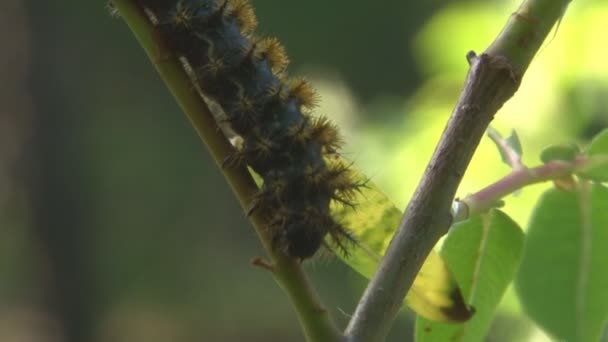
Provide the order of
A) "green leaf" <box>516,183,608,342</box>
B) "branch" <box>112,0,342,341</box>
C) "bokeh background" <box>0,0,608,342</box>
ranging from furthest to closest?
"bokeh background" <box>0,0,608,342</box>
"green leaf" <box>516,183,608,342</box>
"branch" <box>112,0,342,341</box>

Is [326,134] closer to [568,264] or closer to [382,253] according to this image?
[382,253]

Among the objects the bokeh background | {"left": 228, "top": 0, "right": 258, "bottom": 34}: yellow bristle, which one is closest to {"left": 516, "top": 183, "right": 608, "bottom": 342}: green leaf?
{"left": 228, "top": 0, "right": 258, "bottom": 34}: yellow bristle

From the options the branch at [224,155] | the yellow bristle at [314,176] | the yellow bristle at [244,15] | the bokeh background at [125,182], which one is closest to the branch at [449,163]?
the branch at [224,155]

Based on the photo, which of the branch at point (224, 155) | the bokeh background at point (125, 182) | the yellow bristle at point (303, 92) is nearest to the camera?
the branch at point (224, 155)

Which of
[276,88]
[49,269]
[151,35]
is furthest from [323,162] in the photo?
[49,269]

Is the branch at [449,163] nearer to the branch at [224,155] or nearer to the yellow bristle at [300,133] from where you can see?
the branch at [224,155]

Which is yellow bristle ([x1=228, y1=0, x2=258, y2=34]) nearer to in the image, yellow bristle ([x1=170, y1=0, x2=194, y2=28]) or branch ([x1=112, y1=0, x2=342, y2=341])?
yellow bristle ([x1=170, y1=0, x2=194, y2=28])
